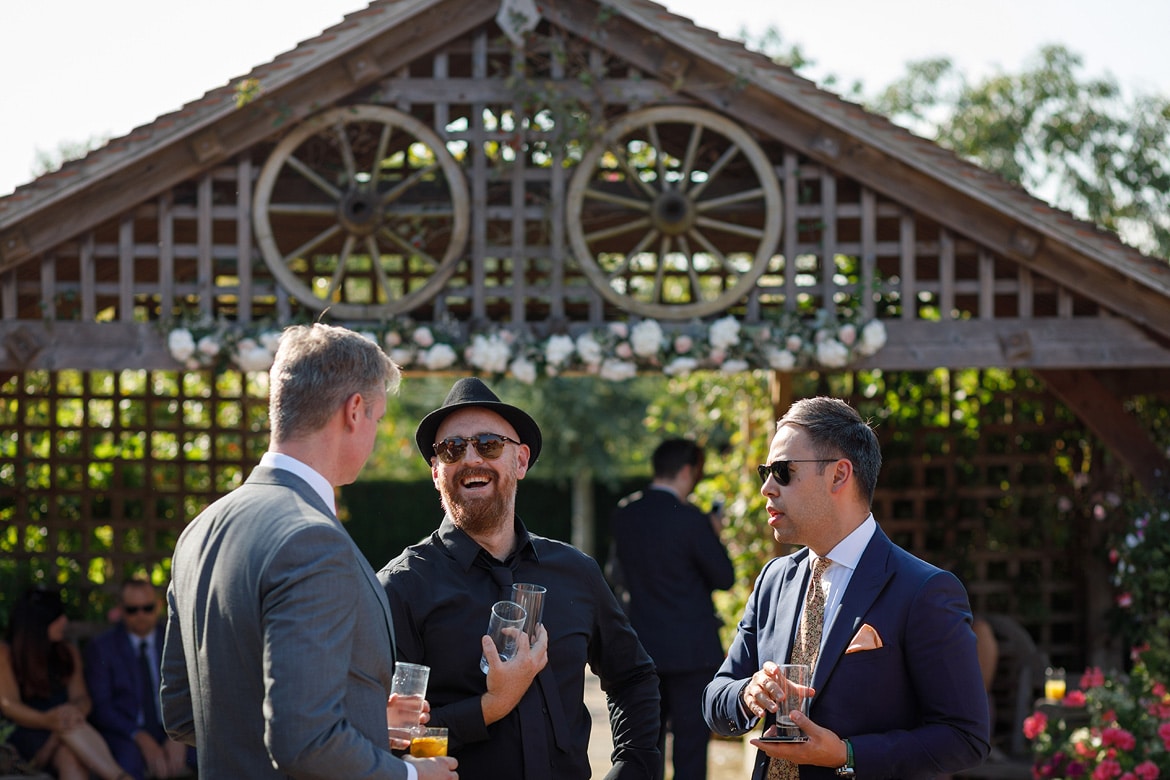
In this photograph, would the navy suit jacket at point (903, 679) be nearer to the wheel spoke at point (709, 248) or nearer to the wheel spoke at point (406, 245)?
the wheel spoke at point (709, 248)

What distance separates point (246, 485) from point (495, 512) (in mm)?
976

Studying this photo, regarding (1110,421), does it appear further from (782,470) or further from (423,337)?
(782,470)

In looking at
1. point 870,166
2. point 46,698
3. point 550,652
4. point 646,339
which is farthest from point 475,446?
point 46,698

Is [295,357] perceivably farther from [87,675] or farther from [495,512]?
[87,675]

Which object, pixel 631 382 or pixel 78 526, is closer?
pixel 78 526

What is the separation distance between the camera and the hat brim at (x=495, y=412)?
338 centimetres

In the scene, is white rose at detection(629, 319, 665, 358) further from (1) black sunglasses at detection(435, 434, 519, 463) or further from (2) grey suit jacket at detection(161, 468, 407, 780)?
(2) grey suit jacket at detection(161, 468, 407, 780)

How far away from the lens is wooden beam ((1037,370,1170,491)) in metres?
7.58

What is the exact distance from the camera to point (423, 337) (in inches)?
267

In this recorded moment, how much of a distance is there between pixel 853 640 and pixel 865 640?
0.03 meters

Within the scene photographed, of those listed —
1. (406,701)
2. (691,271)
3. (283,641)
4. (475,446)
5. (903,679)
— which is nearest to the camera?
(283,641)

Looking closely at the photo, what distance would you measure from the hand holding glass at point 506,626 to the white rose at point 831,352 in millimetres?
4149

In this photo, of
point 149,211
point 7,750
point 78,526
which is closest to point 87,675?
point 7,750

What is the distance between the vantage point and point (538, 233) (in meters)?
7.95
